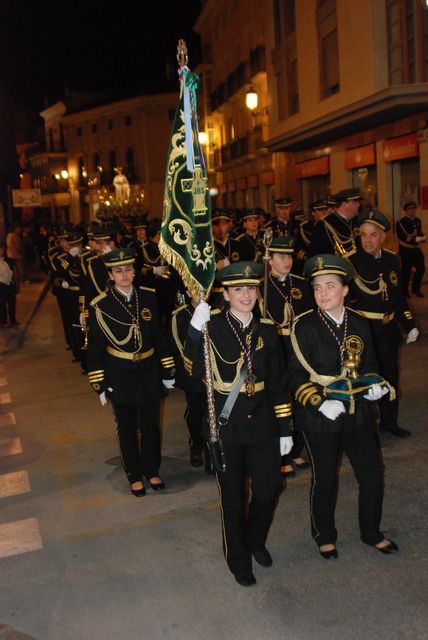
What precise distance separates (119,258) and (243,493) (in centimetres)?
243

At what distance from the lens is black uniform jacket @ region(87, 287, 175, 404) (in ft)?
20.3

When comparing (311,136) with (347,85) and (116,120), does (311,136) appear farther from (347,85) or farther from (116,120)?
(116,120)

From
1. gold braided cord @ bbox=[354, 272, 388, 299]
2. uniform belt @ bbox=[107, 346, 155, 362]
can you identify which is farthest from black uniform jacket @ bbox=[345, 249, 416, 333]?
uniform belt @ bbox=[107, 346, 155, 362]

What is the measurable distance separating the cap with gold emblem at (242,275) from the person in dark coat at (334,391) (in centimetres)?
38

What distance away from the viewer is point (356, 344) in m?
4.70

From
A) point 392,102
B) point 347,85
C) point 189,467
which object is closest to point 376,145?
point 347,85

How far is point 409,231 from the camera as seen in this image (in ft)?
53.2

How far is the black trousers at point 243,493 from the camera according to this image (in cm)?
457

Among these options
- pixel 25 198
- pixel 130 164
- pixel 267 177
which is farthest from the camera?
pixel 130 164

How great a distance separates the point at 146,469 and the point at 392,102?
14125mm

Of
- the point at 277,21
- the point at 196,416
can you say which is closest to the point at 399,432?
the point at 196,416

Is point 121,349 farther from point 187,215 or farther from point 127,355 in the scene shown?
point 187,215

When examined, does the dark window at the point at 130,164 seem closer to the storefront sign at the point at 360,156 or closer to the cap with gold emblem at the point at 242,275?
the storefront sign at the point at 360,156

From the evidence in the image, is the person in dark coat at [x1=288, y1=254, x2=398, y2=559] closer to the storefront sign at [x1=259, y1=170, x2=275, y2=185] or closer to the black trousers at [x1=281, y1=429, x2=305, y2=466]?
the black trousers at [x1=281, y1=429, x2=305, y2=466]
